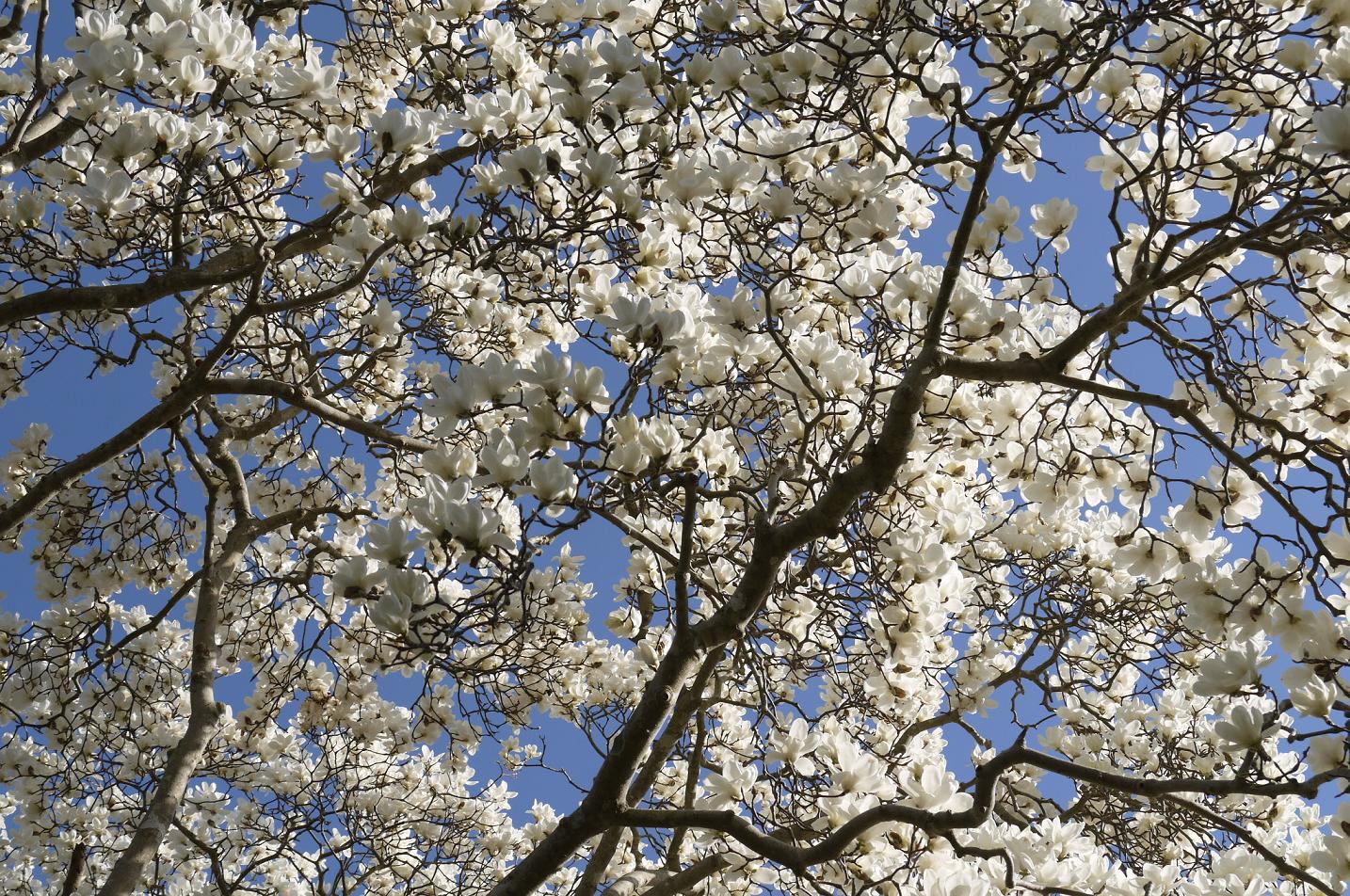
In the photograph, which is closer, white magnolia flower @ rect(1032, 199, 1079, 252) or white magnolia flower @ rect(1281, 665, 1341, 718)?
white magnolia flower @ rect(1281, 665, 1341, 718)

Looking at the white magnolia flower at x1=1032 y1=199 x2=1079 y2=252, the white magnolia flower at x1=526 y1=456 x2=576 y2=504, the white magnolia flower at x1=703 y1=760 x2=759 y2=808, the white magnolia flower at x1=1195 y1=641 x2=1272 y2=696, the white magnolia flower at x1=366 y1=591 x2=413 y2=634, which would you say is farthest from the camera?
the white magnolia flower at x1=1032 y1=199 x2=1079 y2=252

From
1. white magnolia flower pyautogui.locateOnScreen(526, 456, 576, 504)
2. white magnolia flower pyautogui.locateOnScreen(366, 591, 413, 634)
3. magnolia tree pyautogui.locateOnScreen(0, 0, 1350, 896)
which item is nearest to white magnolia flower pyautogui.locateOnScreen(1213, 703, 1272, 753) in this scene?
magnolia tree pyautogui.locateOnScreen(0, 0, 1350, 896)

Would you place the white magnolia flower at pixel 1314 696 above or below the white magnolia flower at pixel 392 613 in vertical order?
above

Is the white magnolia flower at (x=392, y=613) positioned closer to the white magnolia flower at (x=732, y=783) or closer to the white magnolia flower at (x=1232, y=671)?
the white magnolia flower at (x=732, y=783)

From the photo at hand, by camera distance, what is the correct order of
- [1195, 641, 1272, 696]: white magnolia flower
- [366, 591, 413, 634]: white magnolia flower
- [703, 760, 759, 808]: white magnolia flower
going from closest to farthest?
[366, 591, 413, 634]: white magnolia flower, [1195, 641, 1272, 696]: white magnolia flower, [703, 760, 759, 808]: white magnolia flower

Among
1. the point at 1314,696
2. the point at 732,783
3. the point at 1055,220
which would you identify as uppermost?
the point at 1055,220

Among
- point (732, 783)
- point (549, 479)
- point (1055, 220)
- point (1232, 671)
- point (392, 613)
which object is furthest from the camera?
point (1055, 220)

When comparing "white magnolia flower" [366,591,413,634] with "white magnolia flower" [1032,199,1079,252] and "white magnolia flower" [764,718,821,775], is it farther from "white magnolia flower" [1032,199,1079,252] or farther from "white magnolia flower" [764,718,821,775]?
"white magnolia flower" [1032,199,1079,252]

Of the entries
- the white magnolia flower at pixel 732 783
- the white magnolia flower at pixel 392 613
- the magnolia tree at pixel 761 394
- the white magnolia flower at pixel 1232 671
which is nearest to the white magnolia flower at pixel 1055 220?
the magnolia tree at pixel 761 394

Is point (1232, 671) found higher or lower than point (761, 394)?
lower

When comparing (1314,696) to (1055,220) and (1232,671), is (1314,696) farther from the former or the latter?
(1055,220)

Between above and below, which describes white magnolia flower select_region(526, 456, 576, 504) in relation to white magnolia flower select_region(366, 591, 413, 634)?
above

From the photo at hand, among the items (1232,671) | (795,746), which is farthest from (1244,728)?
(795,746)

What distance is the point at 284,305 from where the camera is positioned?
9.84ft
